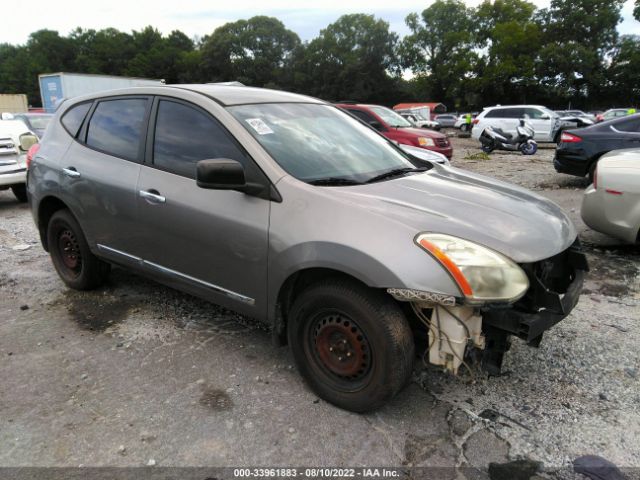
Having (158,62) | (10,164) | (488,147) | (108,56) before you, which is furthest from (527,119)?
(108,56)

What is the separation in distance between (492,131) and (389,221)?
15392mm

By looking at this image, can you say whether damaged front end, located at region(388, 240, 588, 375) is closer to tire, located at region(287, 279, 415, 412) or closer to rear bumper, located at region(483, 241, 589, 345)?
rear bumper, located at region(483, 241, 589, 345)

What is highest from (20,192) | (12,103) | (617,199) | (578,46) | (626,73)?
(578,46)

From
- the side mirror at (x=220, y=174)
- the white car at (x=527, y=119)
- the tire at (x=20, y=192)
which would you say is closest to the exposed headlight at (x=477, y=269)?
the side mirror at (x=220, y=174)

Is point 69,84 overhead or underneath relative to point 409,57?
underneath

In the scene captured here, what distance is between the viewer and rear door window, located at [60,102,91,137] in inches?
154

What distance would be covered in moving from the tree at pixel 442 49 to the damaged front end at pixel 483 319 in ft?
196

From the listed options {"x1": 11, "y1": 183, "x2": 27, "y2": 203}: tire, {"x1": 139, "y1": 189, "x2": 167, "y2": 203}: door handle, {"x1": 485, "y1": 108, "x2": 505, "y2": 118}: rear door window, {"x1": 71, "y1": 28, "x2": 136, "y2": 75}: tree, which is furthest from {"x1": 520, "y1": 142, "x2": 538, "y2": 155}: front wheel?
{"x1": 71, "y1": 28, "x2": 136, "y2": 75}: tree

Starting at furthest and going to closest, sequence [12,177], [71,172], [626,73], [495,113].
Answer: [626,73] → [495,113] → [12,177] → [71,172]

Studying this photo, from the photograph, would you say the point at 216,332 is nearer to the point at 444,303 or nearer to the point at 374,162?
the point at 374,162

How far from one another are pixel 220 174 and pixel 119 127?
148 centimetres

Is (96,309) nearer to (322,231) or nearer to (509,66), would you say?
(322,231)

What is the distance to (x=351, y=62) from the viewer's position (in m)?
65.5

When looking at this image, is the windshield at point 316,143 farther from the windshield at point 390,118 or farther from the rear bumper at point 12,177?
the windshield at point 390,118
